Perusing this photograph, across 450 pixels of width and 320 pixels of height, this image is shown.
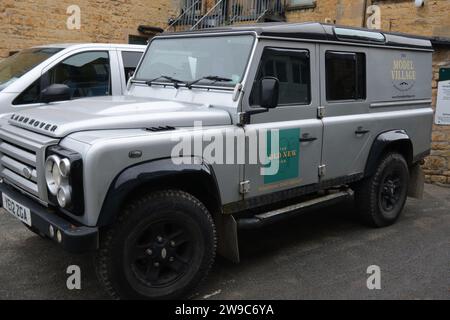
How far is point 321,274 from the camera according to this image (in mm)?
4094

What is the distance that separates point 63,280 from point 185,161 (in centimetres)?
150

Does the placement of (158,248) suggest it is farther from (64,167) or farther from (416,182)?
(416,182)

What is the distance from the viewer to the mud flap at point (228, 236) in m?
3.79

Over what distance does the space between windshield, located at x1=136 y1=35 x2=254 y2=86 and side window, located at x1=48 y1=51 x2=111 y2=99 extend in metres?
1.43

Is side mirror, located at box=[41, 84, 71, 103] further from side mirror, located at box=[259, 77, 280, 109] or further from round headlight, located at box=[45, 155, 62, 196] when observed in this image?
side mirror, located at box=[259, 77, 280, 109]

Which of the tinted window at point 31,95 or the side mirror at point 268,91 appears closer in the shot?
the side mirror at point 268,91

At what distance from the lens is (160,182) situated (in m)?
3.37

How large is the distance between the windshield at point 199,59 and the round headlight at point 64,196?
1585 millimetres

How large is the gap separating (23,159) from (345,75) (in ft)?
10.1

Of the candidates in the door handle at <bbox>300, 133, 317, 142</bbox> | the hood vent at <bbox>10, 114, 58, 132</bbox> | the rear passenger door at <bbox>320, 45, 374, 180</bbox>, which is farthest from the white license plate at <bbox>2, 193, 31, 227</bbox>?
the rear passenger door at <bbox>320, 45, 374, 180</bbox>

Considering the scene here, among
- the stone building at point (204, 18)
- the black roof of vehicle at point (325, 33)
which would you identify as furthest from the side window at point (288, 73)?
the stone building at point (204, 18)

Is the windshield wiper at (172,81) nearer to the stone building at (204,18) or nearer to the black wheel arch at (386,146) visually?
the black wheel arch at (386,146)

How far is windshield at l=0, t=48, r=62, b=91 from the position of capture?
5.76 metres
